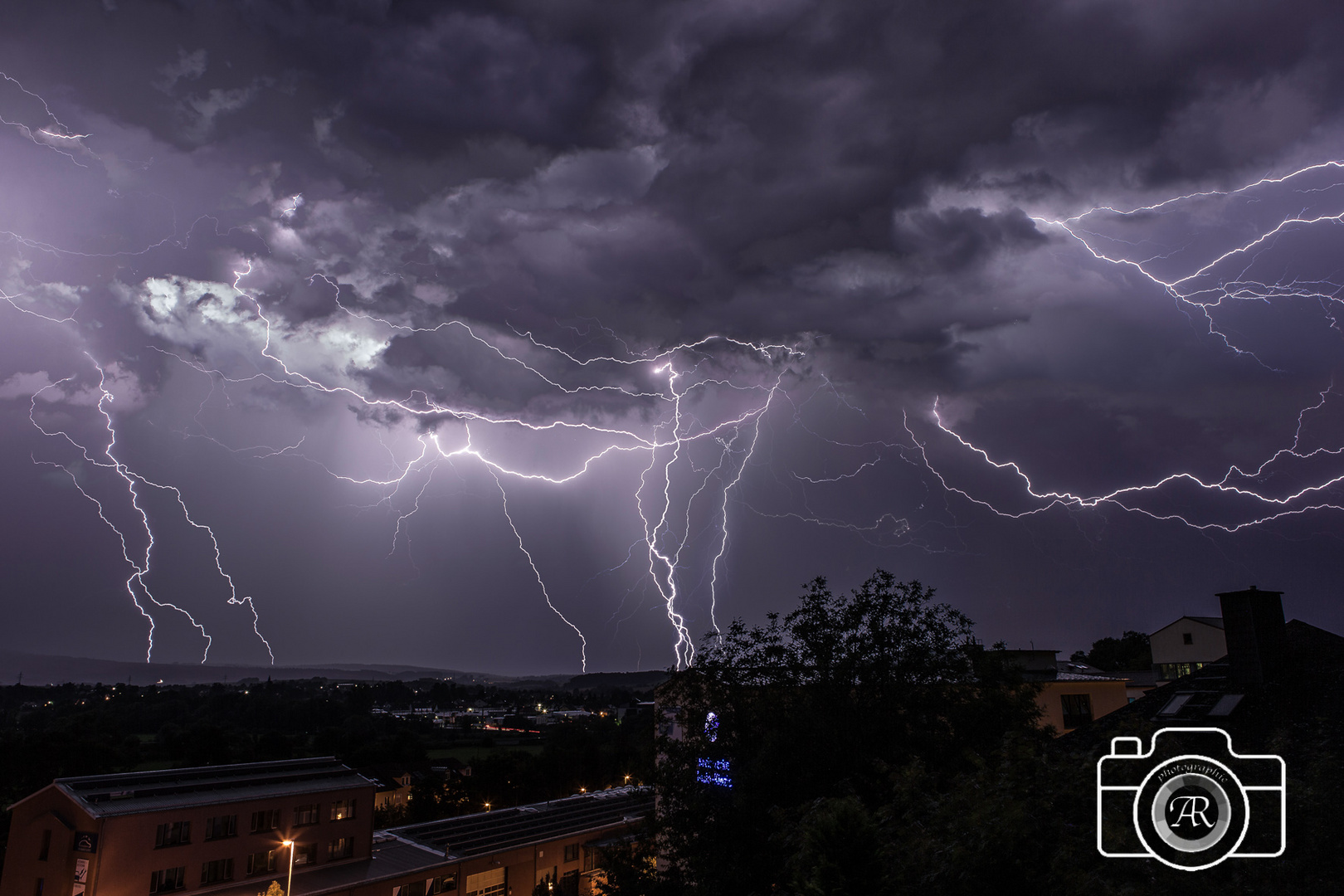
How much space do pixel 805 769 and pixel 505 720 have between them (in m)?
99.8

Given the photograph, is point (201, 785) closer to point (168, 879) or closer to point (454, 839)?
point (168, 879)

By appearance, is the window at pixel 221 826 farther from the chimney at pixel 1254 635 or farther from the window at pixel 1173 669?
the window at pixel 1173 669

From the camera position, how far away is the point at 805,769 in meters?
12.0

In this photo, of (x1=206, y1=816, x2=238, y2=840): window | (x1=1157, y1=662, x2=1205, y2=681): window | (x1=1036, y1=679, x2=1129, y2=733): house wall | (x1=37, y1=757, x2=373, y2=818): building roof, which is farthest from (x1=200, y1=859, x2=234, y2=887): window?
(x1=1157, y1=662, x2=1205, y2=681): window

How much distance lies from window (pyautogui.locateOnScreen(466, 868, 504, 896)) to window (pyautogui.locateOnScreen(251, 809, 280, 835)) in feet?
20.6

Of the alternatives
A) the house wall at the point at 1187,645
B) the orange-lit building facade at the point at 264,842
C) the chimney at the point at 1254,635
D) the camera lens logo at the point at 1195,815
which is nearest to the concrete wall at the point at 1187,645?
the house wall at the point at 1187,645

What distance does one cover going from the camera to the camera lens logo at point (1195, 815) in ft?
18.1

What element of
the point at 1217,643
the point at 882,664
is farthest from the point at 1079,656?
the point at 882,664

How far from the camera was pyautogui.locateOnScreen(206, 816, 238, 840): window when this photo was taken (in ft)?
64.9

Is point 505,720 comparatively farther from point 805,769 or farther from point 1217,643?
point 805,769

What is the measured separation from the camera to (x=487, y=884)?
24.0 metres

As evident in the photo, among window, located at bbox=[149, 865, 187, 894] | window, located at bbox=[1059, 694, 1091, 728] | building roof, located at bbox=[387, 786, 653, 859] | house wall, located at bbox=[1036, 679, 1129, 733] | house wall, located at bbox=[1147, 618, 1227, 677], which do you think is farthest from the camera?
house wall, located at bbox=[1147, 618, 1227, 677]

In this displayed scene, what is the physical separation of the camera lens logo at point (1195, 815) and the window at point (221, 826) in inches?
900

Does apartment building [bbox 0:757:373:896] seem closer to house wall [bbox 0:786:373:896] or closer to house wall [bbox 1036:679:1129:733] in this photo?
house wall [bbox 0:786:373:896]
